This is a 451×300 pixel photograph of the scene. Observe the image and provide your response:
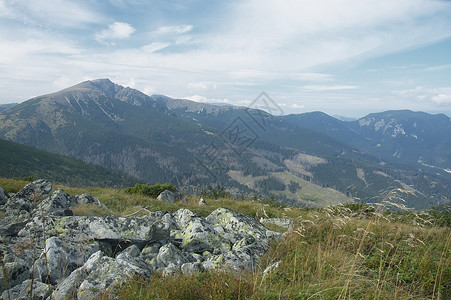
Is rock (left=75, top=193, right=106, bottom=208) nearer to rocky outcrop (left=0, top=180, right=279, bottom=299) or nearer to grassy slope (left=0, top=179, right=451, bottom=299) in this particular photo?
rocky outcrop (left=0, top=180, right=279, bottom=299)

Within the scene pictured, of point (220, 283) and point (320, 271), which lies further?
point (320, 271)

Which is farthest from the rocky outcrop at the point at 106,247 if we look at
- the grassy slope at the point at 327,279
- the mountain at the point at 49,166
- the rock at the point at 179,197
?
the mountain at the point at 49,166

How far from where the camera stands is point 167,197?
17047mm

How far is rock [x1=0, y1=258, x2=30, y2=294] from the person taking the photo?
18.2 feet

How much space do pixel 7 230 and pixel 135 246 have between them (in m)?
4.95

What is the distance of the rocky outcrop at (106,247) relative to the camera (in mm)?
5191

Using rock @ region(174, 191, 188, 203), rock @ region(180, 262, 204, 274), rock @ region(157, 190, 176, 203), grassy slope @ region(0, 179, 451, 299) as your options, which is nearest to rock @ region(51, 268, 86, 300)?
grassy slope @ region(0, 179, 451, 299)

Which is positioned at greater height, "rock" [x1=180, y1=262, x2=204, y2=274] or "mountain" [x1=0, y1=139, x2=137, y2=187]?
"rock" [x1=180, y1=262, x2=204, y2=274]

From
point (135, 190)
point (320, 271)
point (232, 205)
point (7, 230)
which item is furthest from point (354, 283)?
point (135, 190)

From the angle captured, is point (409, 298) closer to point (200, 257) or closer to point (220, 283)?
point (220, 283)

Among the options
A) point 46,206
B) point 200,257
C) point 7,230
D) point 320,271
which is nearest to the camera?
point 320,271

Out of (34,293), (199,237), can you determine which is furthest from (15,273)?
(199,237)

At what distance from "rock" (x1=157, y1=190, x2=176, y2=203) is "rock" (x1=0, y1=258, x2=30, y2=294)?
1055cm

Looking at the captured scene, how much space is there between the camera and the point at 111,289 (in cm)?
452
